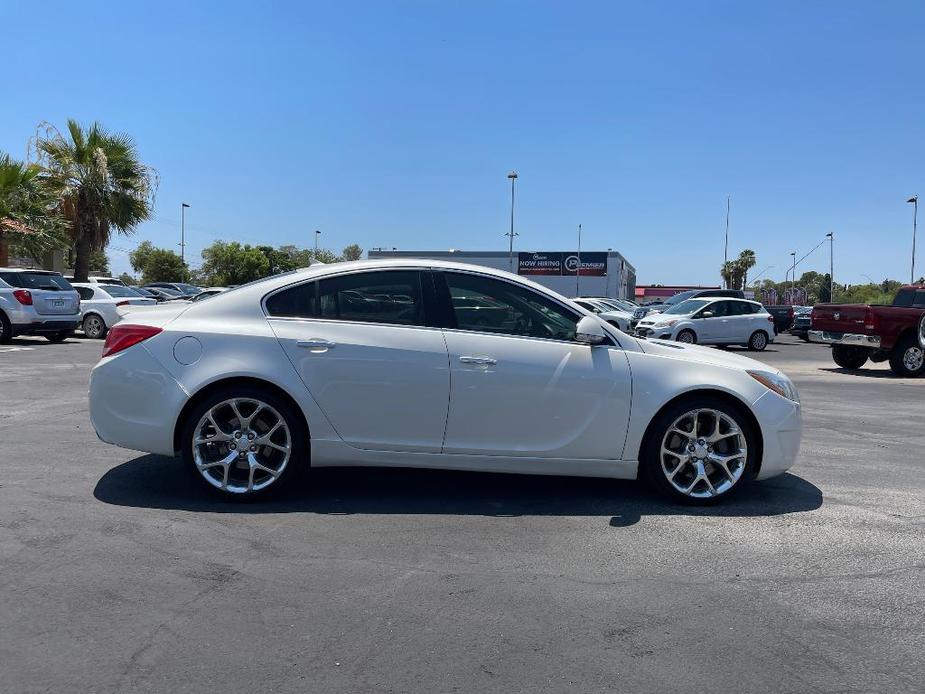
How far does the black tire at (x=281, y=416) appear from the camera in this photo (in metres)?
4.76

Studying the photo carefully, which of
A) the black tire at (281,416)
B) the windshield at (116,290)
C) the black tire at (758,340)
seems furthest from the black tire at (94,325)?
the black tire at (758,340)

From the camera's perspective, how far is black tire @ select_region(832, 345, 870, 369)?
1575 centimetres

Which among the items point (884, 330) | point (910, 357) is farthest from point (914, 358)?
point (884, 330)

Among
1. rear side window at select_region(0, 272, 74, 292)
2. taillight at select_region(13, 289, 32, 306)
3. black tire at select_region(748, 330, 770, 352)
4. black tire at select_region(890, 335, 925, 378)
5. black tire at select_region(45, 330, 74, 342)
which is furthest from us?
black tire at select_region(748, 330, 770, 352)

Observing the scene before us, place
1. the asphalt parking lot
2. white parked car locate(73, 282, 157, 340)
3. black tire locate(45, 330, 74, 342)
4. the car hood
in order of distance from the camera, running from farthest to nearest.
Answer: white parked car locate(73, 282, 157, 340), black tire locate(45, 330, 74, 342), the car hood, the asphalt parking lot

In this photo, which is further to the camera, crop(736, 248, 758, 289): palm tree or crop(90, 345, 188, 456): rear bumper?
crop(736, 248, 758, 289): palm tree

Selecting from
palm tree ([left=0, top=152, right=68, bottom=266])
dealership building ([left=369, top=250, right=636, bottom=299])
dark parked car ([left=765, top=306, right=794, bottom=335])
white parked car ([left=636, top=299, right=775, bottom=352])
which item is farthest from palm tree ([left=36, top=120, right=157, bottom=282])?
dealership building ([left=369, top=250, right=636, bottom=299])

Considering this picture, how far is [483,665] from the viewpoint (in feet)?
9.64

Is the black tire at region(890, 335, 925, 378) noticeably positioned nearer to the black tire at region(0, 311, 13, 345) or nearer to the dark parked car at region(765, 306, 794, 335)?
the black tire at region(0, 311, 13, 345)

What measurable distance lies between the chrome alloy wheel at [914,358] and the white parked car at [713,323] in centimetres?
653

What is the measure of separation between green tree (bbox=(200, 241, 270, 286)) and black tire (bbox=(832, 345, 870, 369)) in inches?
2351

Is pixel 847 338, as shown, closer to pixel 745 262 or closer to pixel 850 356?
pixel 850 356

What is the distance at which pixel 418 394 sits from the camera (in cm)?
474

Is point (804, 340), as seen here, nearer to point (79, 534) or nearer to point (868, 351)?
point (868, 351)
